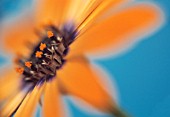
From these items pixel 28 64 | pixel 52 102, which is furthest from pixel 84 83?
pixel 28 64

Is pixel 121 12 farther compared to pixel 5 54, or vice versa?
pixel 5 54

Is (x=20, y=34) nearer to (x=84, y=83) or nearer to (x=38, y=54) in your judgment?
(x=38, y=54)

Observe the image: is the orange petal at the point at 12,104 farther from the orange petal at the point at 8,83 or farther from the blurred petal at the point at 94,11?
the blurred petal at the point at 94,11

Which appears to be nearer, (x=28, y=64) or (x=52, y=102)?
(x=52, y=102)

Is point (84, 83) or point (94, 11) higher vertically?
point (94, 11)

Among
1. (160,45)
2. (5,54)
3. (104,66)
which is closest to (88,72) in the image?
(104,66)

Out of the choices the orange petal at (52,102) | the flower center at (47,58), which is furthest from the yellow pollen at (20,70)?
the orange petal at (52,102)

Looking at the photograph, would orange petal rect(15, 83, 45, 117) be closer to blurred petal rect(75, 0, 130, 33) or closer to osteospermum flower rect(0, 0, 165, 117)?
osteospermum flower rect(0, 0, 165, 117)

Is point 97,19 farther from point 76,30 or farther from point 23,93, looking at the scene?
point 23,93
